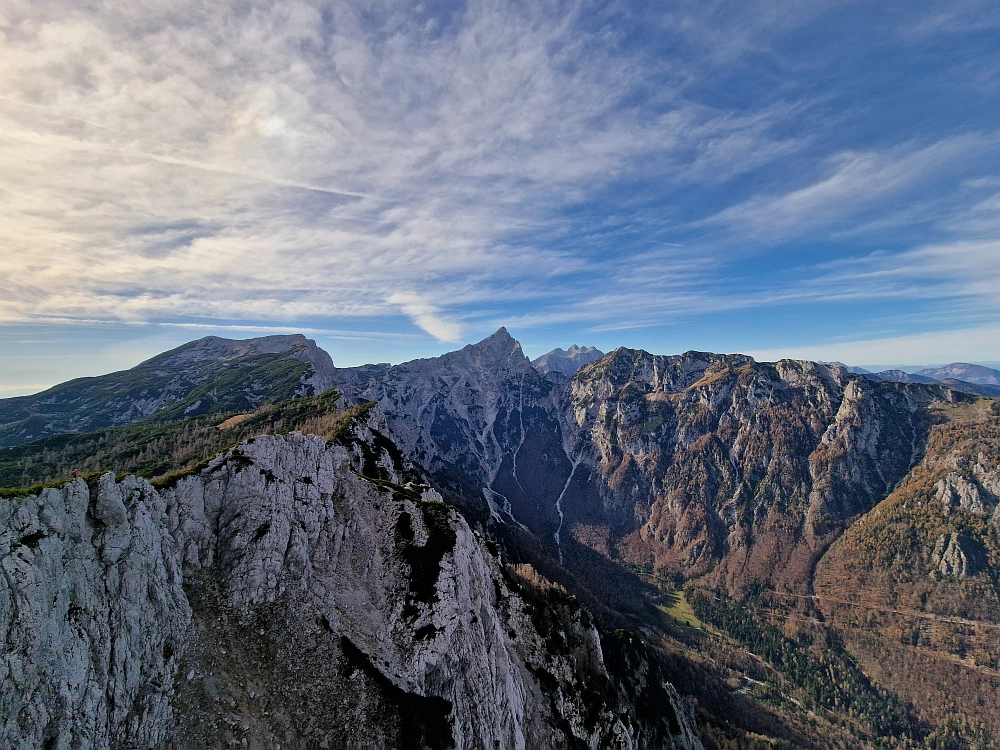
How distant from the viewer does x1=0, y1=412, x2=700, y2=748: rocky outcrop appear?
3481 cm

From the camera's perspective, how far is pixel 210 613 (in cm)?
4769

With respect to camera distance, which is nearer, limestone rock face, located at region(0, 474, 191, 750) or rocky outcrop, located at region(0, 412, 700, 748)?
limestone rock face, located at region(0, 474, 191, 750)

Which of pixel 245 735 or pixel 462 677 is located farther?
pixel 462 677

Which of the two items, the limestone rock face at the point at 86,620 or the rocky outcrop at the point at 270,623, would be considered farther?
the rocky outcrop at the point at 270,623

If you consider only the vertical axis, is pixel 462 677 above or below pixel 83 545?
below

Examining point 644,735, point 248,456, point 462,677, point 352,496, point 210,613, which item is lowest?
point 644,735

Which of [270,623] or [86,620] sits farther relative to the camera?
[270,623]

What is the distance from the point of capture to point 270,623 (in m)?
49.9

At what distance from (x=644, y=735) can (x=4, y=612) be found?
402ft

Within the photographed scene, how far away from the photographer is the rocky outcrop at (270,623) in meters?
34.8

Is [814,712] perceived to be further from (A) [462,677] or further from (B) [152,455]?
(B) [152,455]

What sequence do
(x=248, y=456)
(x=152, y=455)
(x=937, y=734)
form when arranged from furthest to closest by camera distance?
(x=937, y=734) < (x=152, y=455) < (x=248, y=456)

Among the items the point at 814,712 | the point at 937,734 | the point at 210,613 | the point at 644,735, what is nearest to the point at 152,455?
the point at 210,613

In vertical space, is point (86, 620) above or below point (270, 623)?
above
